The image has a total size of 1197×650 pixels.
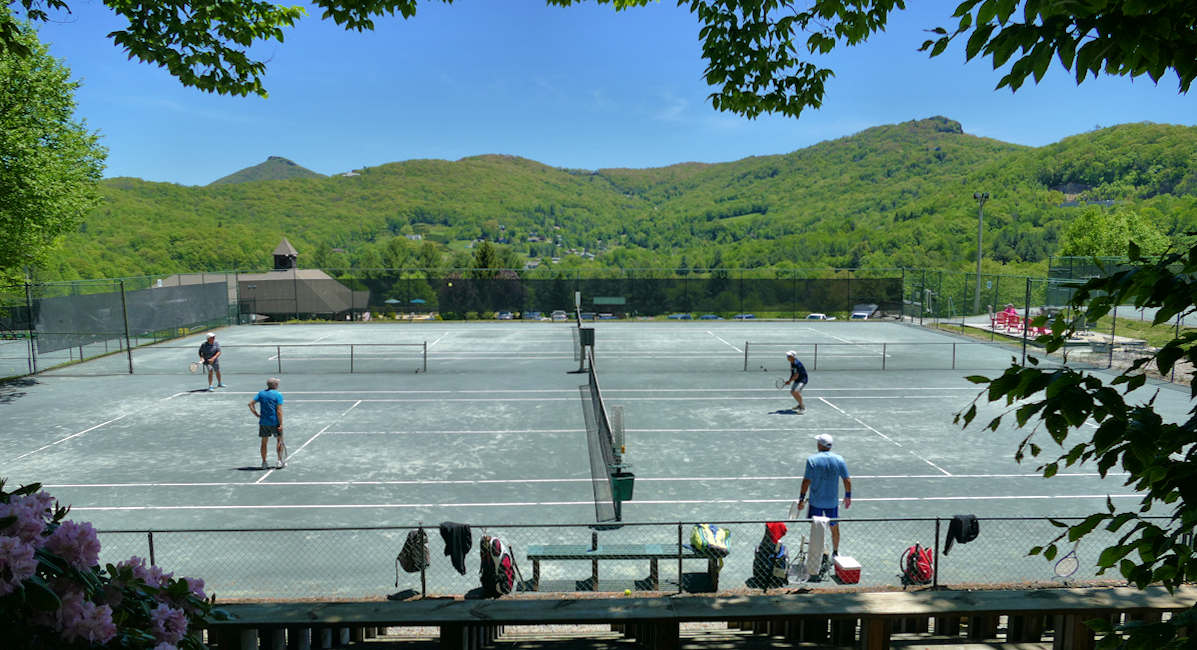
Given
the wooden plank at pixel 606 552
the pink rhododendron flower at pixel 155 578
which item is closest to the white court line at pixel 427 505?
the wooden plank at pixel 606 552

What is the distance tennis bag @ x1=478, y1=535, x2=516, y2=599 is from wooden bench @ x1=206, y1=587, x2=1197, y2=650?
2.59 m

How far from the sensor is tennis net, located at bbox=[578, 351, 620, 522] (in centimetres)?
1078

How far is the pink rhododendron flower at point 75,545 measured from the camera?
2.07m

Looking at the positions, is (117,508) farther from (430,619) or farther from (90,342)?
(90,342)

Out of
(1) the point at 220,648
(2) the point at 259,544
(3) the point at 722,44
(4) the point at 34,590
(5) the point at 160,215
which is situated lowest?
(2) the point at 259,544

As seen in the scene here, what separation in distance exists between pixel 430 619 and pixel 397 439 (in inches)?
457

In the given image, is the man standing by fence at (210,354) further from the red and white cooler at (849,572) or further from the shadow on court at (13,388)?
the red and white cooler at (849,572)

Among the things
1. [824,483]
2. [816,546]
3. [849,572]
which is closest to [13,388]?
[824,483]

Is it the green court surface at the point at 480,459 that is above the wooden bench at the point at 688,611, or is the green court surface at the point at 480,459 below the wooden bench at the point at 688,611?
below

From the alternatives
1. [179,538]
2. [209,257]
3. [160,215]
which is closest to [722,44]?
[179,538]

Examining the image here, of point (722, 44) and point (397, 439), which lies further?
point (397, 439)

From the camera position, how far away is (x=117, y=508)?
11.3m

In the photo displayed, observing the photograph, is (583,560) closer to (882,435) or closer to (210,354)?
(882,435)

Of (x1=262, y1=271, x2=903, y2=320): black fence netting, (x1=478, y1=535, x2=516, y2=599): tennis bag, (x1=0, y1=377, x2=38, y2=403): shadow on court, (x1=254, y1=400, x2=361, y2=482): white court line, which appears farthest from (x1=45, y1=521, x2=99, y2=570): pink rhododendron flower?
(x1=262, y1=271, x2=903, y2=320): black fence netting
